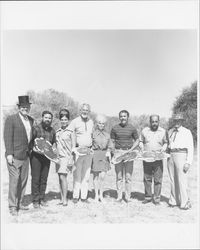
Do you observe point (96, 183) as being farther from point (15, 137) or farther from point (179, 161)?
point (15, 137)

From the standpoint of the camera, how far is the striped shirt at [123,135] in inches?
221

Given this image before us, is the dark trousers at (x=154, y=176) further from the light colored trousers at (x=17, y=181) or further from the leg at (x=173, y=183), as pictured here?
the light colored trousers at (x=17, y=181)

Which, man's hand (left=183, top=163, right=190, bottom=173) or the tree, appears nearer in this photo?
man's hand (left=183, top=163, right=190, bottom=173)

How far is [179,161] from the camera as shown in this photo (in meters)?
5.67

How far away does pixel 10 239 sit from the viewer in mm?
5516

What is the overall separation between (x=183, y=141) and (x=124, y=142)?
933mm

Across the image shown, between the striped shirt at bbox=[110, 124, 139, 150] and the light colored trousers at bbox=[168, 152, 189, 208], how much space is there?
0.71m

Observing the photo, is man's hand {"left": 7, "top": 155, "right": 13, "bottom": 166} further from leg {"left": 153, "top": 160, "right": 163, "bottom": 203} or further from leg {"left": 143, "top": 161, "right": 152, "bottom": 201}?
leg {"left": 153, "top": 160, "right": 163, "bottom": 203}

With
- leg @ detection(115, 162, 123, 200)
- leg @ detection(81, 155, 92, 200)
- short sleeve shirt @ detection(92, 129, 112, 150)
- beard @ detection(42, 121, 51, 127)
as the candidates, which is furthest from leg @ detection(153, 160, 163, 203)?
beard @ detection(42, 121, 51, 127)

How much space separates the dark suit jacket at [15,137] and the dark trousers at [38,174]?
0.71ft

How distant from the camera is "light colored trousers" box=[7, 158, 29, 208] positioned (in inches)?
208
